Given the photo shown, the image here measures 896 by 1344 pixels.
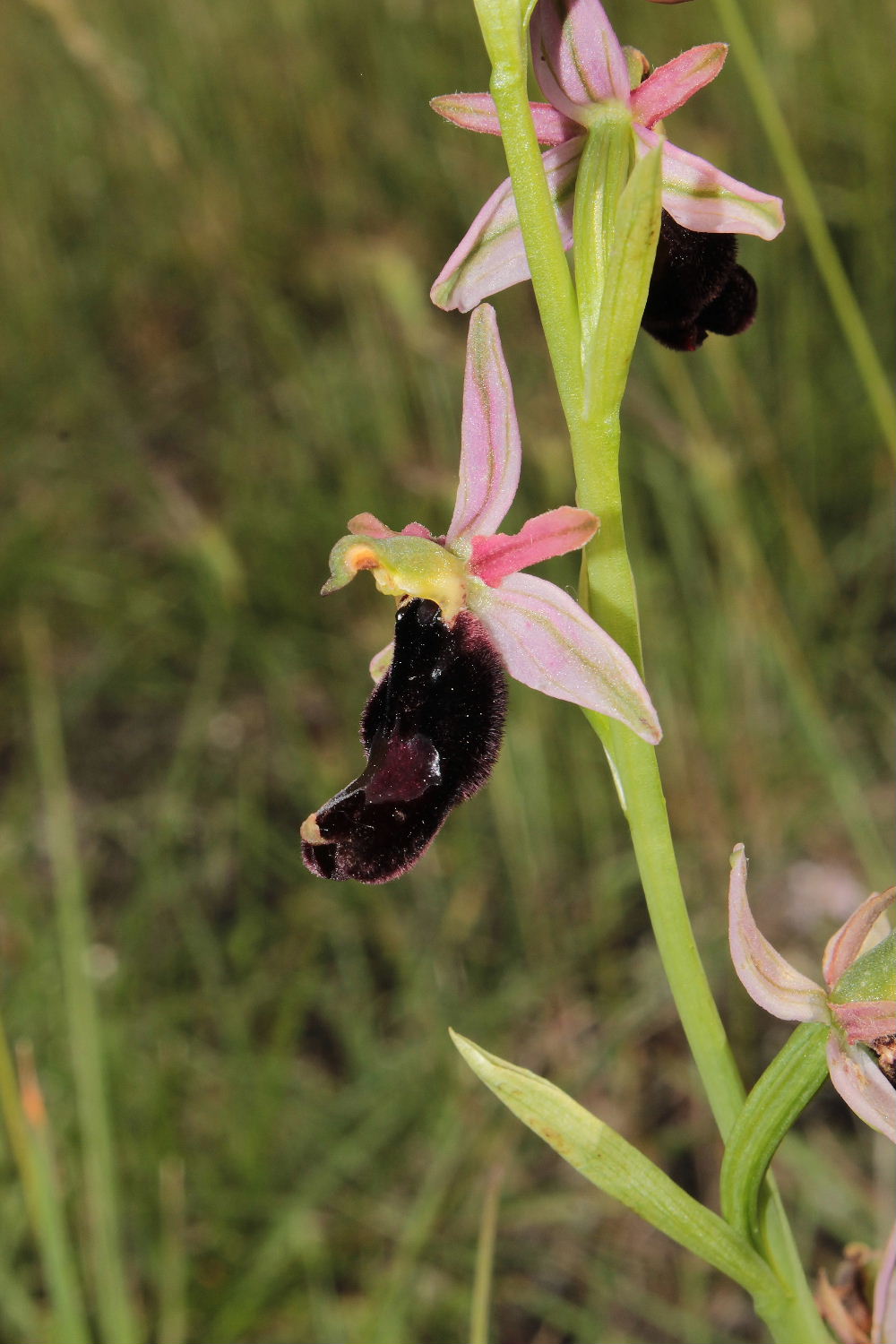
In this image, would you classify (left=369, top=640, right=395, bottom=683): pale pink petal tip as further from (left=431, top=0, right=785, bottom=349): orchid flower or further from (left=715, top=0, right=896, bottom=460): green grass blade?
(left=715, top=0, right=896, bottom=460): green grass blade

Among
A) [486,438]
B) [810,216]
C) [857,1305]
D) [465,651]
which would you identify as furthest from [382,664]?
[810,216]

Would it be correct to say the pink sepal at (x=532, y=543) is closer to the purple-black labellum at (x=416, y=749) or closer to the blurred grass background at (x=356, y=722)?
the purple-black labellum at (x=416, y=749)

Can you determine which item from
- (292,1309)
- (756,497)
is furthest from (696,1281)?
(756,497)

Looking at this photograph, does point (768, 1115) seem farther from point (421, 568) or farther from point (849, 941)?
point (421, 568)

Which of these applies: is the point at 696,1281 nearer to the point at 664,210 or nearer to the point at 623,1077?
the point at 623,1077

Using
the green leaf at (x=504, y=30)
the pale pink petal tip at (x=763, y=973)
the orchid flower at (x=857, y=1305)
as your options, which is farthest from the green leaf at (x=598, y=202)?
the orchid flower at (x=857, y=1305)
